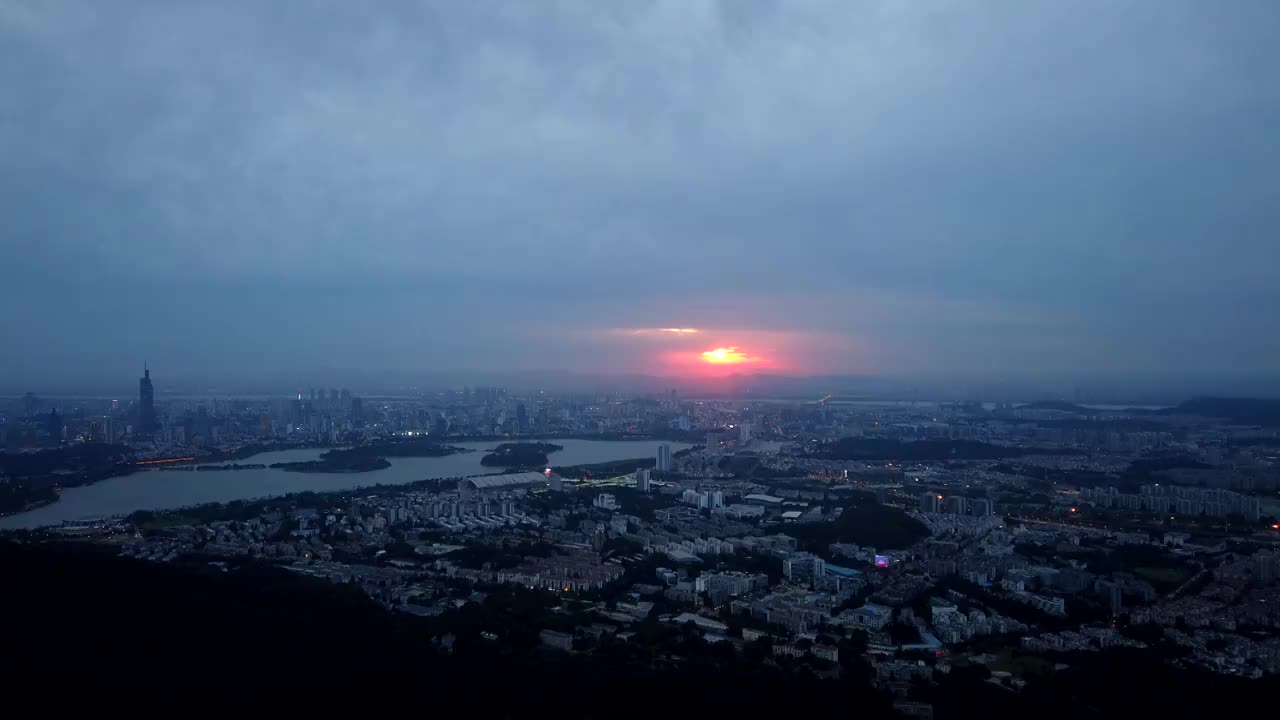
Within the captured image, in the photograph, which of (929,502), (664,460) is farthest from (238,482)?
(929,502)

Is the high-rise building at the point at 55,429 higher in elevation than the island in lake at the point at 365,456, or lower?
higher

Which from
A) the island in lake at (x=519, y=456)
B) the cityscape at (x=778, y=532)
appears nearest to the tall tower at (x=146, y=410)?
the cityscape at (x=778, y=532)

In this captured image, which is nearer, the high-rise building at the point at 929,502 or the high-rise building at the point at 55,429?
the high-rise building at the point at 929,502

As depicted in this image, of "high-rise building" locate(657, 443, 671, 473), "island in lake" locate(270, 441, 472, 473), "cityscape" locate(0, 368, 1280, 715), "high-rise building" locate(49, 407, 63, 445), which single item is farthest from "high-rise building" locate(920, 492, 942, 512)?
"high-rise building" locate(49, 407, 63, 445)

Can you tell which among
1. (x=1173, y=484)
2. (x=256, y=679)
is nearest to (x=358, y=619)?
(x=256, y=679)

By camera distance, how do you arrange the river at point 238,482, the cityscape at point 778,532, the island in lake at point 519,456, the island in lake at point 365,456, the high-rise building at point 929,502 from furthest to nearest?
the island in lake at point 519,456, the island in lake at point 365,456, the river at point 238,482, the high-rise building at point 929,502, the cityscape at point 778,532

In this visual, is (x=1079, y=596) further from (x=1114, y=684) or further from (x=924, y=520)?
(x=924, y=520)

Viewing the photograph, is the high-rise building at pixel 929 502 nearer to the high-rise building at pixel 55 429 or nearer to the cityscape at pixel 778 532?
the cityscape at pixel 778 532
